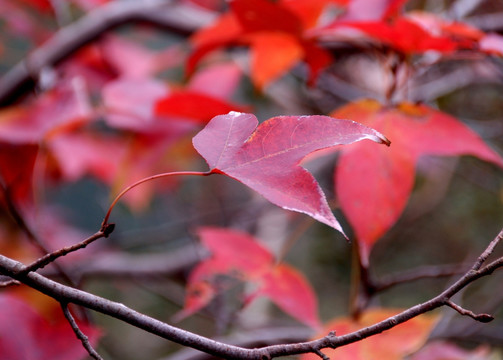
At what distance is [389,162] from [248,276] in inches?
8.8

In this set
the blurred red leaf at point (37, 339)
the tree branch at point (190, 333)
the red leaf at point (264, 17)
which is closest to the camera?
the tree branch at point (190, 333)

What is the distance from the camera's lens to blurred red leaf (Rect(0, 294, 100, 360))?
0.39m

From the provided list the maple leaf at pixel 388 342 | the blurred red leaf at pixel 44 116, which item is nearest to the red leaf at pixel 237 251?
the maple leaf at pixel 388 342

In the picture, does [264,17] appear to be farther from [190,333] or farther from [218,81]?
[190,333]

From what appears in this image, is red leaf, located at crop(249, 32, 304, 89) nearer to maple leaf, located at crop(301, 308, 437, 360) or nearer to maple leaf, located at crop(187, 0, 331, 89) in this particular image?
maple leaf, located at crop(187, 0, 331, 89)

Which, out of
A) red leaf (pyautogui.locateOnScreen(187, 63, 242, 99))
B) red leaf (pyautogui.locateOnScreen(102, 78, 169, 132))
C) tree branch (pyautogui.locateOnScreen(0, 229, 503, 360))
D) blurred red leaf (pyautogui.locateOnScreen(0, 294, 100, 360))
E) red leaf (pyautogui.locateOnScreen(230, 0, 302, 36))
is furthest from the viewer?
red leaf (pyautogui.locateOnScreen(187, 63, 242, 99))

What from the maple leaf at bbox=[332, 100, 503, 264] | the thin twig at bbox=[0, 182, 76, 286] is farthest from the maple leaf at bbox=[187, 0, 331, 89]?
the thin twig at bbox=[0, 182, 76, 286]

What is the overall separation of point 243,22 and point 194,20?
375mm

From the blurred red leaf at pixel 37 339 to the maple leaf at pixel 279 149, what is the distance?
0.71 feet

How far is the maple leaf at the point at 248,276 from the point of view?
21.8 inches

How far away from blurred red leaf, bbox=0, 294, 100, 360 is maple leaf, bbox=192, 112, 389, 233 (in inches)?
8.6

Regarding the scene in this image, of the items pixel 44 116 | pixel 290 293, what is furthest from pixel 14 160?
pixel 290 293

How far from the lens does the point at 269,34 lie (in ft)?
1.86

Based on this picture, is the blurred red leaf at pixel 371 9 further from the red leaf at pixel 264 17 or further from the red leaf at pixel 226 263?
the red leaf at pixel 226 263
